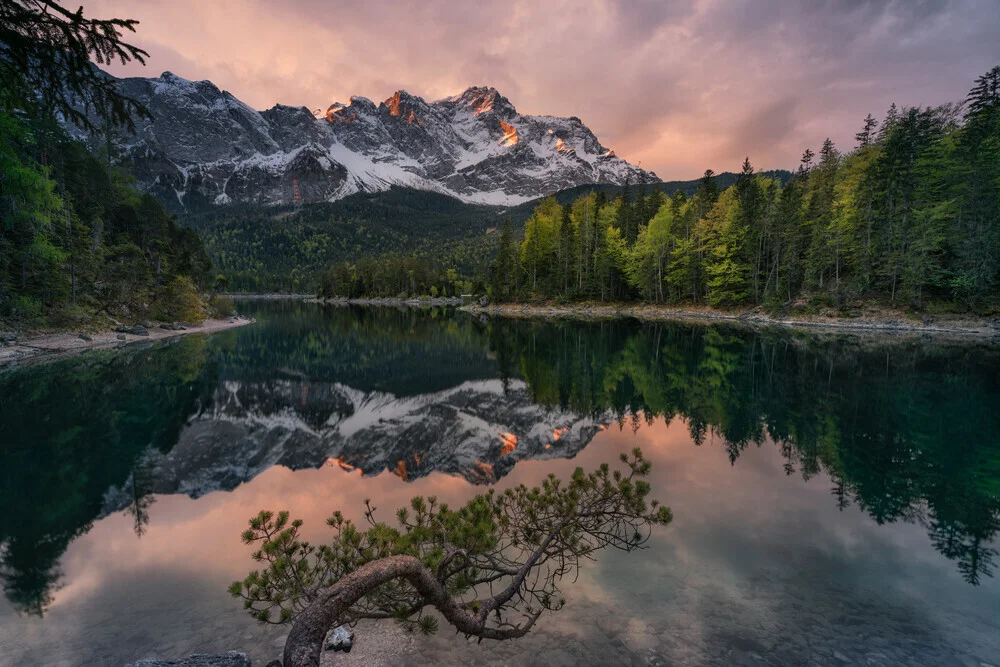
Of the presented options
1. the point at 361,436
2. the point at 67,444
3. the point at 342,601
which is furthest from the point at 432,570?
the point at 67,444

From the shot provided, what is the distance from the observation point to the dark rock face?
439 centimetres

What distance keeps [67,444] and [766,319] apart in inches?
2627

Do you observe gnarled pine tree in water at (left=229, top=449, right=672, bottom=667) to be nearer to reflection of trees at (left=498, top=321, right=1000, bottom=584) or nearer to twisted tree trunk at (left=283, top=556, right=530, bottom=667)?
twisted tree trunk at (left=283, top=556, right=530, bottom=667)

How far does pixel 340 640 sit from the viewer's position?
5.45 m

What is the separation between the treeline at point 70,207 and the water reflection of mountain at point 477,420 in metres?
7.89

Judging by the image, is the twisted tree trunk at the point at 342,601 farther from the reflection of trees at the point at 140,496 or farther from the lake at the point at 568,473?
the reflection of trees at the point at 140,496

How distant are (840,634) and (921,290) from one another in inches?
2253

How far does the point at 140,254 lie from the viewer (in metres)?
48.1

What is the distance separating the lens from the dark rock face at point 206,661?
14.4 feet

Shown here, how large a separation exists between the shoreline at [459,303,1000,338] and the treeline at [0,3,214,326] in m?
54.9

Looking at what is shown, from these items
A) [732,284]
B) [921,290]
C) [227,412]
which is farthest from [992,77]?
[227,412]

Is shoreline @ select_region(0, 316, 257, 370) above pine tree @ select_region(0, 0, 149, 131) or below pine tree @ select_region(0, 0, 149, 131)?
below

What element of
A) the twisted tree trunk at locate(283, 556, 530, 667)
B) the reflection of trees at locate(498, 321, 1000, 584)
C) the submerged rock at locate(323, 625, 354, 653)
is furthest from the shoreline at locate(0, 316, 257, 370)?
the twisted tree trunk at locate(283, 556, 530, 667)

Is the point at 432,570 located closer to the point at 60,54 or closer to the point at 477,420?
the point at 60,54
